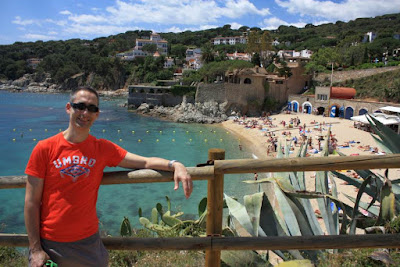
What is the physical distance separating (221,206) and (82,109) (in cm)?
113

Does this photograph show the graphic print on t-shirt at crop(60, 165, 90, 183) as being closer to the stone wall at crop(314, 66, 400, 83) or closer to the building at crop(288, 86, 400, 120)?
the building at crop(288, 86, 400, 120)

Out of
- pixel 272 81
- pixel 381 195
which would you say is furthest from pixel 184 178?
pixel 272 81

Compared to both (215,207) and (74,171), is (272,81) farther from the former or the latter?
(74,171)

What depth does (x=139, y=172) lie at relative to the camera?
2145mm

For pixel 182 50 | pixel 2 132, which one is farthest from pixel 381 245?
pixel 182 50

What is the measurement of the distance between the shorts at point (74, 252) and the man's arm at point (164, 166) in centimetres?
54

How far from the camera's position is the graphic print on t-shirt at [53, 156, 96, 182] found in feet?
6.14

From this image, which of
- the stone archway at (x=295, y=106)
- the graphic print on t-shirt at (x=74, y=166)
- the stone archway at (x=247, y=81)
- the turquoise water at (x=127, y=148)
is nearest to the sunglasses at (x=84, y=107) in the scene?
the graphic print on t-shirt at (x=74, y=166)

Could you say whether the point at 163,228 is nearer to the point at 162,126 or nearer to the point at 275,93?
the point at 162,126

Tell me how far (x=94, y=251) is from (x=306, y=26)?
157778mm

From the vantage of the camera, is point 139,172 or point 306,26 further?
point 306,26

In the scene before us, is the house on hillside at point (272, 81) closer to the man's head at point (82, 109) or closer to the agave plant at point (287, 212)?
the agave plant at point (287, 212)

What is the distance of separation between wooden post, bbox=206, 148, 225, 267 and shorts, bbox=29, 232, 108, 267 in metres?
0.77

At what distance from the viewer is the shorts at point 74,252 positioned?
75.0 inches
